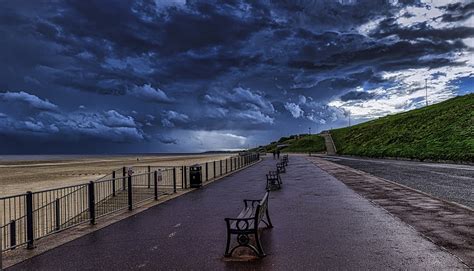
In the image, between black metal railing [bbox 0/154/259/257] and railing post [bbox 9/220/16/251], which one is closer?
black metal railing [bbox 0/154/259/257]

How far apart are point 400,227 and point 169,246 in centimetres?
515

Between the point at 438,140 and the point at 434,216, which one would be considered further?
the point at 438,140

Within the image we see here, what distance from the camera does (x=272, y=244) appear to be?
8.29 metres

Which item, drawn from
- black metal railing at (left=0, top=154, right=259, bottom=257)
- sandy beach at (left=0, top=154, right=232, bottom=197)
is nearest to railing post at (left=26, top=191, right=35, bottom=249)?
black metal railing at (left=0, top=154, right=259, bottom=257)

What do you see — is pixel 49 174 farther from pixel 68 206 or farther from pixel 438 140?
pixel 438 140

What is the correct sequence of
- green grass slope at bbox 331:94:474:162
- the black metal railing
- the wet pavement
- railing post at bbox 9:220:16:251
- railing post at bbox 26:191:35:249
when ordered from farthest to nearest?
green grass slope at bbox 331:94:474:162 < railing post at bbox 9:220:16:251 < the black metal railing < the wet pavement < railing post at bbox 26:191:35:249

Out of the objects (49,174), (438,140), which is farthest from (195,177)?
(438,140)

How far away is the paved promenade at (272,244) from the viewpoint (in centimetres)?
692

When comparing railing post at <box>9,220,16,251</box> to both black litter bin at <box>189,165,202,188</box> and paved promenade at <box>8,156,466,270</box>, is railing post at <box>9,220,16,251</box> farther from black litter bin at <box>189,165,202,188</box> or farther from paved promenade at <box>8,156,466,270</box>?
black litter bin at <box>189,165,202,188</box>

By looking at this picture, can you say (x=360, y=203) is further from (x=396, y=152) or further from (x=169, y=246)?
(x=396, y=152)

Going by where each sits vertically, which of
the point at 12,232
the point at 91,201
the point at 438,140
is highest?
the point at 438,140

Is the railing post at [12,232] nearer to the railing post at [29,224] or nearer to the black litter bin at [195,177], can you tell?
the railing post at [29,224]

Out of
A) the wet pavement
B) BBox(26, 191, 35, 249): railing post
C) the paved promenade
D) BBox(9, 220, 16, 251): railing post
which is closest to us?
the paved promenade

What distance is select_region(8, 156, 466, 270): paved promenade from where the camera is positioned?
692cm
